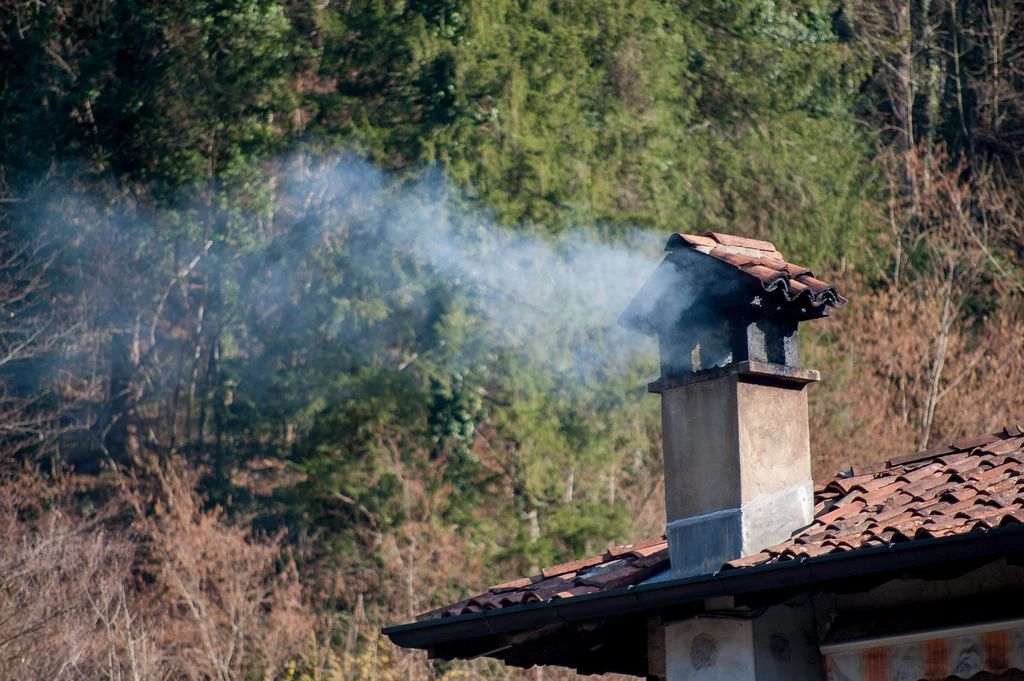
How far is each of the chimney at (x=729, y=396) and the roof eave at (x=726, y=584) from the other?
1.97ft

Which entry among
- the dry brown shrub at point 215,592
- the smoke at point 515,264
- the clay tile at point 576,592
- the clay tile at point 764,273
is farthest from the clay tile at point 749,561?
the smoke at point 515,264

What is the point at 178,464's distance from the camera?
72.1 ft

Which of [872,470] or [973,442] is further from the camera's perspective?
[872,470]

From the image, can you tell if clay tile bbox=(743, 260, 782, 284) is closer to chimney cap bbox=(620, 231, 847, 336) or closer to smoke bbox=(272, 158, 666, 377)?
chimney cap bbox=(620, 231, 847, 336)

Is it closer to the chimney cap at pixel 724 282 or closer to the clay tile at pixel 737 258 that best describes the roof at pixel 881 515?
the chimney cap at pixel 724 282

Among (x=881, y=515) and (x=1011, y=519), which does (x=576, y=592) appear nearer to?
(x=881, y=515)

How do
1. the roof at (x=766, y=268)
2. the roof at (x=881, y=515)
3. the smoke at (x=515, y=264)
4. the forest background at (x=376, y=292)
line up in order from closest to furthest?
the roof at (x=881, y=515), the roof at (x=766, y=268), the forest background at (x=376, y=292), the smoke at (x=515, y=264)

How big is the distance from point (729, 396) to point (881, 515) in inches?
38.1

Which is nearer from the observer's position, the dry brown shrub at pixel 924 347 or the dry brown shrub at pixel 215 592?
the dry brown shrub at pixel 215 592

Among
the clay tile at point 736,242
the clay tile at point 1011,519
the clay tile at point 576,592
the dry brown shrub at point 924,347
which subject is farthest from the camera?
the dry brown shrub at point 924,347

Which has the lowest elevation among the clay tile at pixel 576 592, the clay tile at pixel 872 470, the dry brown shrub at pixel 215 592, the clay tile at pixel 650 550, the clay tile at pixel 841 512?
the dry brown shrub at pixel 215 592

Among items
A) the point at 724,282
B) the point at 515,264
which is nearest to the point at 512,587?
the point at 724,282

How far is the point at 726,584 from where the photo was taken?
659cm

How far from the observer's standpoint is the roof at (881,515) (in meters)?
6.38
